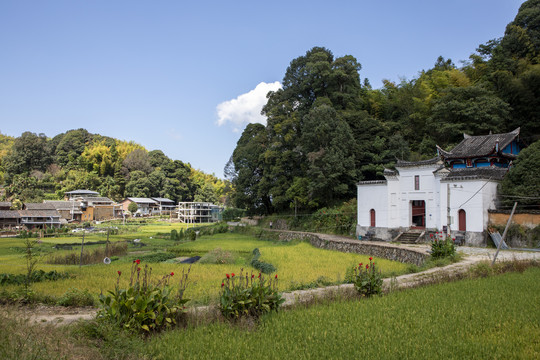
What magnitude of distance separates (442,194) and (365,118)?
1172cm

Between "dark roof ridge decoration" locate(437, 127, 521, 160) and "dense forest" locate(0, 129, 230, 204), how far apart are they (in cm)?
5037

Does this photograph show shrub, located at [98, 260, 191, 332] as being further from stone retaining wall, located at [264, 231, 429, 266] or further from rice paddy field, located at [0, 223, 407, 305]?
stone retaining wall, located at [264, 231, 429, 266]

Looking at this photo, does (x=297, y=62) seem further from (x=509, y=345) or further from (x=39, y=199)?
(x=39, y=199)

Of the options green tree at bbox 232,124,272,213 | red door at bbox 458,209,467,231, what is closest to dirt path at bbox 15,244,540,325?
red door at bbox 458,209,467,231

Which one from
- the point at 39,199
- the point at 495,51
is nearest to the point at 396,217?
the point at 495,51

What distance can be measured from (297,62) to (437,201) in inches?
765

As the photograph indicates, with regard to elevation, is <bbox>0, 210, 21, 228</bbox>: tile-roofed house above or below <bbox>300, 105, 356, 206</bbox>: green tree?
below

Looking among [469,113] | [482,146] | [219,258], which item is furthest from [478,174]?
[219,258]

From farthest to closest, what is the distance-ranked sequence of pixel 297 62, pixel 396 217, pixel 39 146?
1. pixel 39 146
2. pixel 297 62
3. pixel 396 217

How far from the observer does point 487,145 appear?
776 inches

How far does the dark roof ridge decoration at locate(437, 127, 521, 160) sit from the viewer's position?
1919 centimetres

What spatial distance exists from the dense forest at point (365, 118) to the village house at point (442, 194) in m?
2.96

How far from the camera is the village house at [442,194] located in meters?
16.6

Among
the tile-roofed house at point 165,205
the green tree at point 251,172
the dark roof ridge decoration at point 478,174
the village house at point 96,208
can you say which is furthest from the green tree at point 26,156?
the dark roof ridge decoration at point 478,174
